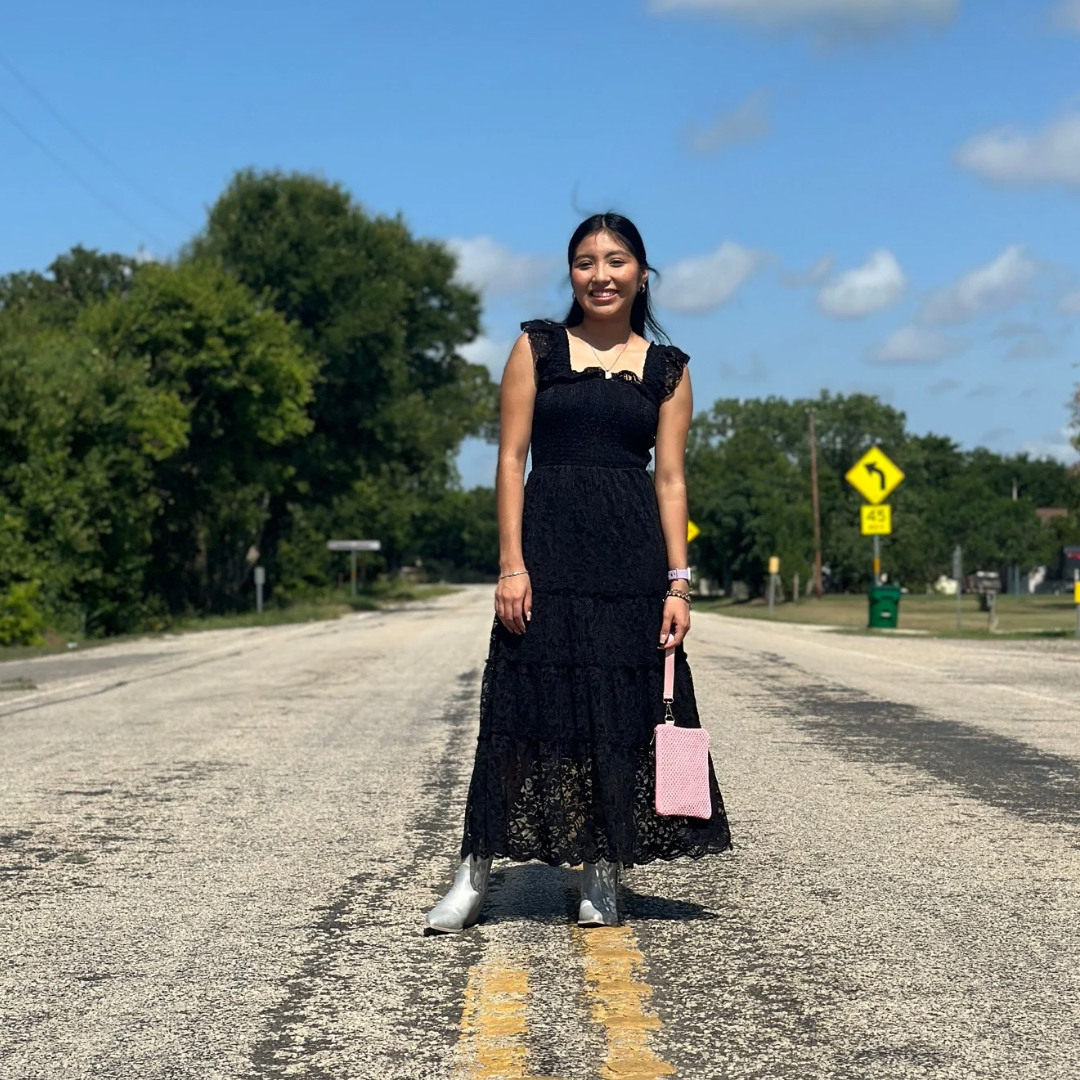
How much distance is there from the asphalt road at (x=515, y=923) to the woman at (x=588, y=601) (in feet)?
1.10

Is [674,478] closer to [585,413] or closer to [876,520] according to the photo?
[585,413]

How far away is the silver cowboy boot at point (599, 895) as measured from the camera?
5.14 meters

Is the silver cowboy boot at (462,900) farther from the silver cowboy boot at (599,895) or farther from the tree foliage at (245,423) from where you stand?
the tree foliage at (245,423)

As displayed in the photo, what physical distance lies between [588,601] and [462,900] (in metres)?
1.05

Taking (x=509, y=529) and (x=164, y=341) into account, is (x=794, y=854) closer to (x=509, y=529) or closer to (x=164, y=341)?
(x=509, y=529)

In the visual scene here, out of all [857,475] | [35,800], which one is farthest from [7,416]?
[35,800]

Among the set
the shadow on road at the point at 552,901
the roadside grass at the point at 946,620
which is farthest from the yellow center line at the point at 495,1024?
the roadside grass at the point at 946,620

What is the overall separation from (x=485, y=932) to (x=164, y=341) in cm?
4100

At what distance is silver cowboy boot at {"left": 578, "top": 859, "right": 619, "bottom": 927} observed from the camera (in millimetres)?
5141

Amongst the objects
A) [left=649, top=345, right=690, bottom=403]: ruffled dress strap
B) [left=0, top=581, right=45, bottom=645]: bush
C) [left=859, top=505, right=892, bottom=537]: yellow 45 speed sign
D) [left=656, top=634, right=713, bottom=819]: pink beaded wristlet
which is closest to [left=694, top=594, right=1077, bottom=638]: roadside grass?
[left=859, top=505, right=892, bottom=537]: yellow 45 speed sign

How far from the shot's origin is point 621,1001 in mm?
4301

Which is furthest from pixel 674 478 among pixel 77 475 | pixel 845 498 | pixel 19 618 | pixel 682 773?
pixel 845 498

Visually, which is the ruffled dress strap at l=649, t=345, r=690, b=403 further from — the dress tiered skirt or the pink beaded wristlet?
the pink beaded wristlet

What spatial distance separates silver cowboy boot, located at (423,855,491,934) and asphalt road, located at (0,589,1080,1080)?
0.31 ft
